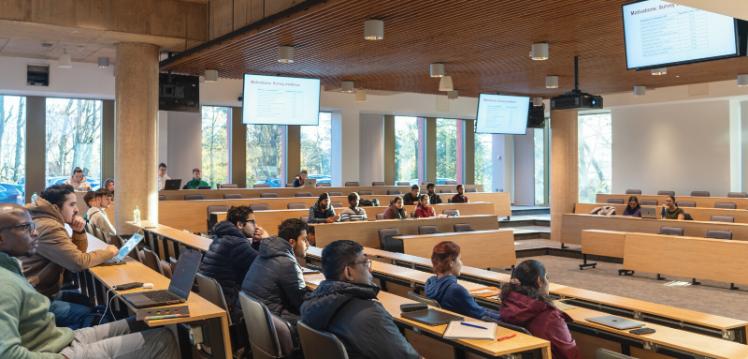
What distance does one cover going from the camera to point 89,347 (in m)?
2.98

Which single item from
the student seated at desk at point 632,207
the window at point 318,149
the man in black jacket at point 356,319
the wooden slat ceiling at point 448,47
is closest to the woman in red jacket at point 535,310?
the man in black jacket at point 356,319

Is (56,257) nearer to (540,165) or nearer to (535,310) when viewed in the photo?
(535,310)

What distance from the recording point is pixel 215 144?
16844 millimetres

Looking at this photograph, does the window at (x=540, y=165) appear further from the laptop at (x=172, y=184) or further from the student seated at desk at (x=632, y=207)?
the laptop at (x=172, y=184)

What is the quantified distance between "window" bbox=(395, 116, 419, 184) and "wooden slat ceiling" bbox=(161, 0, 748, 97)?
23.9ft

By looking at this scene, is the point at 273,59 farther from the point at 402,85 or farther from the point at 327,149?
the point at 327,149

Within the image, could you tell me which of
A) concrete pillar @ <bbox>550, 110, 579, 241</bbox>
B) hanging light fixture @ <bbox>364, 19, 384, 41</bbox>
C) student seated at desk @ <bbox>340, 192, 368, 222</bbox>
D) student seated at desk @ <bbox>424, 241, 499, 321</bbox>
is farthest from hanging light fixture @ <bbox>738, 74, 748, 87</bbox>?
student seated at desk @ <bbox>424, 241, 499, 321</bbox>

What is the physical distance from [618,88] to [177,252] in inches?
365

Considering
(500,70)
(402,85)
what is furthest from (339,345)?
(402,85)

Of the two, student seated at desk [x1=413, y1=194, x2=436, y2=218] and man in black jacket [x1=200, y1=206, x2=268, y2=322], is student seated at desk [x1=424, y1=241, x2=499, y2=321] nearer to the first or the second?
man in black jacket [x1=200, y1=206, x2=268, y2=322]

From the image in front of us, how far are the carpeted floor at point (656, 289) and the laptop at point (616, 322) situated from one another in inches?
168

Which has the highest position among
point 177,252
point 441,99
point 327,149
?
point 441,99

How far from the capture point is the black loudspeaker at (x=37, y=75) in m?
13.6

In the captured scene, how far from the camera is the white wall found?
1658 cm
